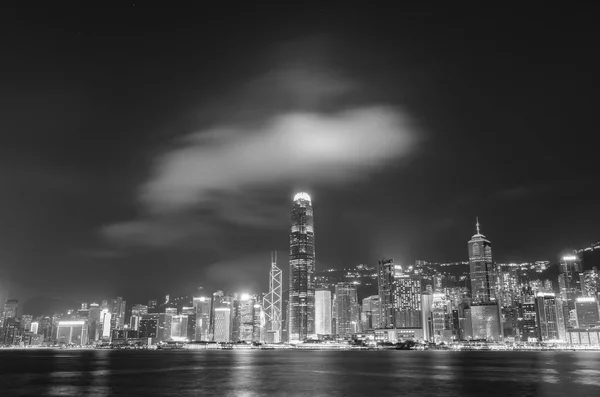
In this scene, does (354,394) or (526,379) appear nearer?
(354,394)

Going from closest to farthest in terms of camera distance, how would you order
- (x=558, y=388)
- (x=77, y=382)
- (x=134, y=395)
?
(x=134, y=395), (x=558, y=388), (x=77, y=382)

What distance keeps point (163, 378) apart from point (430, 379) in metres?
40.1

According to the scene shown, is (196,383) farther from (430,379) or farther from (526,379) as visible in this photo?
(526,379)

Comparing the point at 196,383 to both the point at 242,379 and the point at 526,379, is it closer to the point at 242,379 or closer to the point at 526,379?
the point at 242,379

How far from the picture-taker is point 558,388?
64.4m

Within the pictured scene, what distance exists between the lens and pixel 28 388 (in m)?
66.7

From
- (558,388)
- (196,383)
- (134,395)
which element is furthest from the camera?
(196,383)

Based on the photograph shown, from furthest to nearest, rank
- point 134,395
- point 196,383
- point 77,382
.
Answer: point 77,382
point 196,383
point 134,395

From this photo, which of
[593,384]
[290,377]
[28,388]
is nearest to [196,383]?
[290,377]

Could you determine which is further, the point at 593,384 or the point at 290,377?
the point at 290,377

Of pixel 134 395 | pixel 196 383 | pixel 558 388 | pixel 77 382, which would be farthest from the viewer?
pixel 77 382

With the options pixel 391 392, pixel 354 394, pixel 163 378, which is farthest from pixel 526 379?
pixel 163 378

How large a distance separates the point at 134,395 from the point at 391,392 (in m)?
28.6

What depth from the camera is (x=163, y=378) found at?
79.9 m
